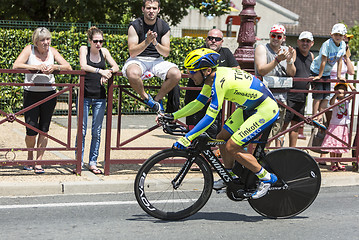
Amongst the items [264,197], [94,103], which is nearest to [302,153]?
[264,197]

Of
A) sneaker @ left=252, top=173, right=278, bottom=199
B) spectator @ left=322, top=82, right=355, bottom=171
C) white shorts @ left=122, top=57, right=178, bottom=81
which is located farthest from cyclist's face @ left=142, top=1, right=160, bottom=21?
spectator @ left=322, top=82, right=355, bottom=171

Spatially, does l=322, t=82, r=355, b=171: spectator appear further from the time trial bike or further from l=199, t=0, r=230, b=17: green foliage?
l=199, t=0, r=230, b=17: green foliage

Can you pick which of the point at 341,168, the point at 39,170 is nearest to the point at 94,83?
the point at 39,170

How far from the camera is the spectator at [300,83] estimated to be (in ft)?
30.5

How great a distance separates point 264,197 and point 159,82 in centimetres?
941

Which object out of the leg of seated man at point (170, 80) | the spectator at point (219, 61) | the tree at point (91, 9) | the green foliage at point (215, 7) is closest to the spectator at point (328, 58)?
the spectator at point (219, 61)

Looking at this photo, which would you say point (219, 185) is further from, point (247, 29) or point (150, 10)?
point (247, 29)

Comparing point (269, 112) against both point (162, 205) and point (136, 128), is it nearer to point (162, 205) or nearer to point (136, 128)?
point (162, 205)

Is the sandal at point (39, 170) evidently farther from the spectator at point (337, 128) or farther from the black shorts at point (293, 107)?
the spectator at point (337, 128)

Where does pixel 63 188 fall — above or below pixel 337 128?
below

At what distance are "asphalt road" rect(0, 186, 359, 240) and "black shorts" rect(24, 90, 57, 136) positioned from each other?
4.09 feet

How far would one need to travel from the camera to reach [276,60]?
26.7ft

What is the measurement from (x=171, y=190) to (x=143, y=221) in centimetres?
43

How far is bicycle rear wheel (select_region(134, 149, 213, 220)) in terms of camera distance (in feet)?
20.1
